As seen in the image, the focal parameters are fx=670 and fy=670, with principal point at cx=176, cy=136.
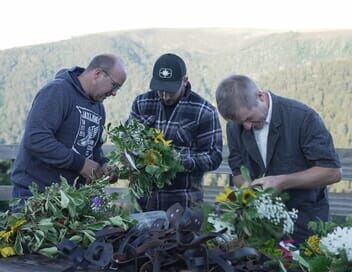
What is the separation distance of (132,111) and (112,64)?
40 cm

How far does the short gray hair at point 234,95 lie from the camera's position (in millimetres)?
3100

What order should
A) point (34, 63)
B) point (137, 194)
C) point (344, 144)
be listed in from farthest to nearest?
point (34, 63) < point (344, 144) < point (137, 194)

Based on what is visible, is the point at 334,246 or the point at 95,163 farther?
the point at 95,163

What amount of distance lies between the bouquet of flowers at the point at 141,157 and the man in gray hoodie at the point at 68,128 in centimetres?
32

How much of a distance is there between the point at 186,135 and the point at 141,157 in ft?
3.03

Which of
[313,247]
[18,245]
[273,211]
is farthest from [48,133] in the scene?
[313,247]

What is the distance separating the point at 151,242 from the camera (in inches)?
78.9

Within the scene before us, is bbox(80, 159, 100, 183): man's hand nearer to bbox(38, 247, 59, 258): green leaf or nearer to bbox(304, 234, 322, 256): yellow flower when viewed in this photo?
bbox(38, 247, 59, 258): green leaf

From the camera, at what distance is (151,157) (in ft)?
10.8

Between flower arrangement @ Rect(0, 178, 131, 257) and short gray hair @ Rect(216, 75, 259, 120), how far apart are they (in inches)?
27.9

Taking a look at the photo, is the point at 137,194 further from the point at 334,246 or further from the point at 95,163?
the point at 334,246

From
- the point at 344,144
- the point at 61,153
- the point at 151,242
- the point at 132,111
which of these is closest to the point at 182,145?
the point at 132,111

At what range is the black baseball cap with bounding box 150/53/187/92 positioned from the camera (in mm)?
4039

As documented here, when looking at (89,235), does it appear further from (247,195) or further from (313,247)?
(313,247)
